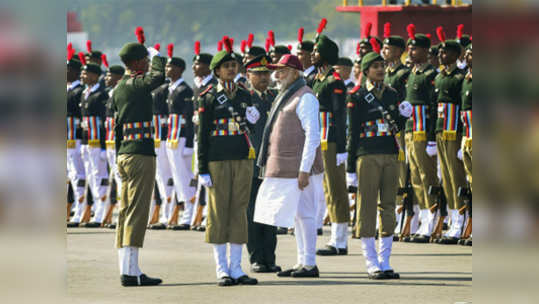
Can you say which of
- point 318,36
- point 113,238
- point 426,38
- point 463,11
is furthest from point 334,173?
point 463,11

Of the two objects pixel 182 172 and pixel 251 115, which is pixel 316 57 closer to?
pixel 251 115

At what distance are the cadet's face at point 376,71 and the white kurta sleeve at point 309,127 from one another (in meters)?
0.73

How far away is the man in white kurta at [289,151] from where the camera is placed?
9297 mm

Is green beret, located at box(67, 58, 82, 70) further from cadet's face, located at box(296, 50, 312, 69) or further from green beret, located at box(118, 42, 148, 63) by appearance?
green beret, located at box(118, 42, 148, 63)

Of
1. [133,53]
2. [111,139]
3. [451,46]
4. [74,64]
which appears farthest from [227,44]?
[74,64]

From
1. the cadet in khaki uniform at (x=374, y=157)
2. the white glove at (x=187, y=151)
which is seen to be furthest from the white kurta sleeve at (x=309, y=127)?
the white glove at (x=187, y=151)

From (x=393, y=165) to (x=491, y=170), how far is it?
6.14 meters

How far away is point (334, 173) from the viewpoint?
11.8 m

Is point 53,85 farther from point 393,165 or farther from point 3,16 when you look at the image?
point 393,165

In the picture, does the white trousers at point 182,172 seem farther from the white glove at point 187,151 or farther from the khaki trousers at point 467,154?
the khaki trousers at point 467,154

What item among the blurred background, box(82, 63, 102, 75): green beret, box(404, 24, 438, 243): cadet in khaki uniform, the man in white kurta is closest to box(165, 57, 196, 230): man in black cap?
box(82, 63, 102, 75): green beret

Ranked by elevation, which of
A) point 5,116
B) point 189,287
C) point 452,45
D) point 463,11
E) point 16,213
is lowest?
point 189,287

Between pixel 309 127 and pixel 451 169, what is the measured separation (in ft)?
12.3

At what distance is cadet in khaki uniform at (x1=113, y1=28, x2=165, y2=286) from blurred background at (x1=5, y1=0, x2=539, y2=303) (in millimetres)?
5365
